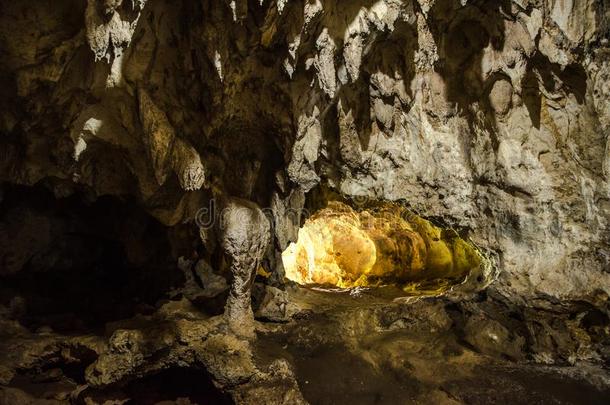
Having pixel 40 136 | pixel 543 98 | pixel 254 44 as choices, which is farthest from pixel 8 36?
pixel 543 98

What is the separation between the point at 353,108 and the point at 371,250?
7.33 metres

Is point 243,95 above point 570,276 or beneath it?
above

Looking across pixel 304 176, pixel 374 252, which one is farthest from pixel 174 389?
pixel 374 252

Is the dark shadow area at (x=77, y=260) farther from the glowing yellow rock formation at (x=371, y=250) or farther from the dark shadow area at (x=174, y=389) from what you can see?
the glowing yellow rock formation at (x=371, y=250)

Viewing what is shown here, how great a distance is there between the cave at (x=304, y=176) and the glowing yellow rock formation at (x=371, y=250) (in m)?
4.18

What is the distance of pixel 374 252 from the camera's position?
12188mm

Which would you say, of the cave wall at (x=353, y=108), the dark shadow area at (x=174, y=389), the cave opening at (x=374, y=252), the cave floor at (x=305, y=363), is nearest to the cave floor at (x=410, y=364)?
the cave floor at (x=305, y=363)

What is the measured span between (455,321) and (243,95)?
4.45 m

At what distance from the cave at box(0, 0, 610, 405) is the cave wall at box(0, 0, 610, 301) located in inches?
0.9

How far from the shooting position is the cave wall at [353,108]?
4.22 metres

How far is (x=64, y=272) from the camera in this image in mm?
6793

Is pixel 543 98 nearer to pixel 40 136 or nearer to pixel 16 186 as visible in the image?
pixel 40 136

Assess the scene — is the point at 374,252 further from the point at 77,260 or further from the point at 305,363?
the point at 77,260

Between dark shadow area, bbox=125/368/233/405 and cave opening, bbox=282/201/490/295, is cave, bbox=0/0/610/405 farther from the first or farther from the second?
cave opening, bbox=282/201/490/295
